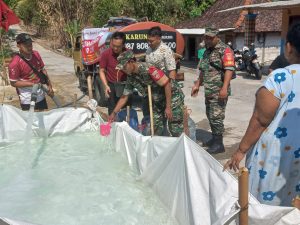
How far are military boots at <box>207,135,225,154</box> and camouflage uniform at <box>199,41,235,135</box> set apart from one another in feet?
0.41

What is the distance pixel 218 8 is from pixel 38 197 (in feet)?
52.8

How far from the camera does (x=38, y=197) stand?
344cm

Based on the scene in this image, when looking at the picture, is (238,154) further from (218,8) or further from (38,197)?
(218,8)

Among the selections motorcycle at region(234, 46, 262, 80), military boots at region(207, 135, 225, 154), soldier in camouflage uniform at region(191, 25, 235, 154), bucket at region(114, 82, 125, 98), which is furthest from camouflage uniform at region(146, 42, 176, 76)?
motorcycle at region(234, 46, 262, 80)

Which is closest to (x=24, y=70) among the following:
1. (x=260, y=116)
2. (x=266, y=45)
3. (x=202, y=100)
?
(x=260, y=116)

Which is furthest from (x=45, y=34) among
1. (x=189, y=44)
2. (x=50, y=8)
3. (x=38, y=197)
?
(x=38, y=197)

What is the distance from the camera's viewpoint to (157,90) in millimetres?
4066

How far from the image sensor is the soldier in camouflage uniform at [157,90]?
376 centimetres

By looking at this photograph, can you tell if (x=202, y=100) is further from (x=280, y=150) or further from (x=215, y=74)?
(x=280, y=150)

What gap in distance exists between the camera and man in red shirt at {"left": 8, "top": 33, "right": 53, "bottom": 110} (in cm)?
480

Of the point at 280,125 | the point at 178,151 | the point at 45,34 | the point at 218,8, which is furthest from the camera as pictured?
the point at 45,34

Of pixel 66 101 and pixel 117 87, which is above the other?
pixel 117 87

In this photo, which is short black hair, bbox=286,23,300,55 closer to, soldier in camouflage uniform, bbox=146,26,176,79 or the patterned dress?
the patterned dress

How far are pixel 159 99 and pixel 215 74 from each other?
92 centimetres
